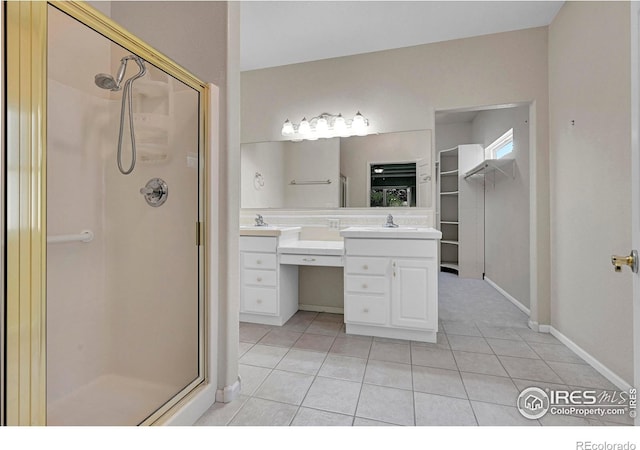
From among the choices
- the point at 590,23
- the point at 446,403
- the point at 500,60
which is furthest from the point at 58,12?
the point at 500,60

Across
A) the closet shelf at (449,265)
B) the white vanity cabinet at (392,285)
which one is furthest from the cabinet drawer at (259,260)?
the closet shelf at (449,265)

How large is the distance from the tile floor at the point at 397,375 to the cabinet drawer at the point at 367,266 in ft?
1.80

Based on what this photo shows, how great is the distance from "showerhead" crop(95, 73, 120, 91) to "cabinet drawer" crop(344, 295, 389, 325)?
2077 mm

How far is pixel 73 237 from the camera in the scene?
151 centimetres

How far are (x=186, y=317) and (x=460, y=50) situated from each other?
10.2 ft

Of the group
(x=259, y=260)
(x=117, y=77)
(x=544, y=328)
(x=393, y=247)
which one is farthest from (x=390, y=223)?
Result: (x=117, y=77)

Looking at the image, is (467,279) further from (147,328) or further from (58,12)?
(58,12)

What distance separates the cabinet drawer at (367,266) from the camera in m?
2.34

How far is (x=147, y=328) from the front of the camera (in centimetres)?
163

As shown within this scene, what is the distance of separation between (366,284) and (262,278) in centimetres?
94

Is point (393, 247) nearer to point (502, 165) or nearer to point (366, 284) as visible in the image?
point (366, 284)

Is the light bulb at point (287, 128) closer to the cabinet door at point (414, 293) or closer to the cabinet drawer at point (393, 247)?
the cabinet drawer at point (393, 247)

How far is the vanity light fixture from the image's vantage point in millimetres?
2914

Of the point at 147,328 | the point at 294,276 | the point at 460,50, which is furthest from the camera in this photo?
the point at 294,276
